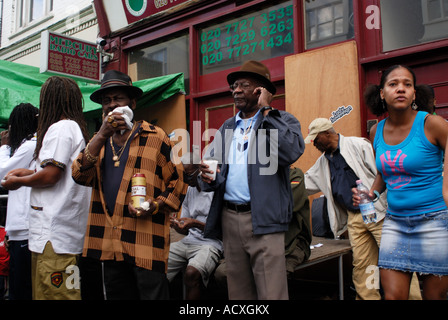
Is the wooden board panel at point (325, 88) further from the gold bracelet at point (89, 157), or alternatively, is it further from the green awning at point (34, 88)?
the gold bracelet at point (89, 157)

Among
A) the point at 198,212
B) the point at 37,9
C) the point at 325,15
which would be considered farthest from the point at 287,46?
the point at 37,9

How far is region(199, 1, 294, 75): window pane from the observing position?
20.0ft

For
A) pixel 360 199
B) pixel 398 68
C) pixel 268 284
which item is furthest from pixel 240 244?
pixel 398 68

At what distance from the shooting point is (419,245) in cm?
250

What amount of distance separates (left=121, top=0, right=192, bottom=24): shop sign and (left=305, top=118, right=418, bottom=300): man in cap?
4.02 m

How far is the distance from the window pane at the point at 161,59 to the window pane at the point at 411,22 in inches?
133

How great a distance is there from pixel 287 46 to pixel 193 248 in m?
3.50

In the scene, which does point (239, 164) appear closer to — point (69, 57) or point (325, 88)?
point (325, 88)

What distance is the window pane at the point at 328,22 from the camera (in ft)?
17.9

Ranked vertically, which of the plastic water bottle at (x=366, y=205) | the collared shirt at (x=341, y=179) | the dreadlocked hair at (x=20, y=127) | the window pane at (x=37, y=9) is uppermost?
the window pane at (x=37, y=9)

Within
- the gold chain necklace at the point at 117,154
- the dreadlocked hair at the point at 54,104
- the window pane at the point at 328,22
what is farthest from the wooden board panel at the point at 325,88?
the dreadlocked hair at the point at 54,104

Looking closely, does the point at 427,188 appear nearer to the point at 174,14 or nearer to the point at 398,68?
the point at 398,68

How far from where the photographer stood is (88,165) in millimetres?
2641

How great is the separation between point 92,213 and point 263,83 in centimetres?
147
